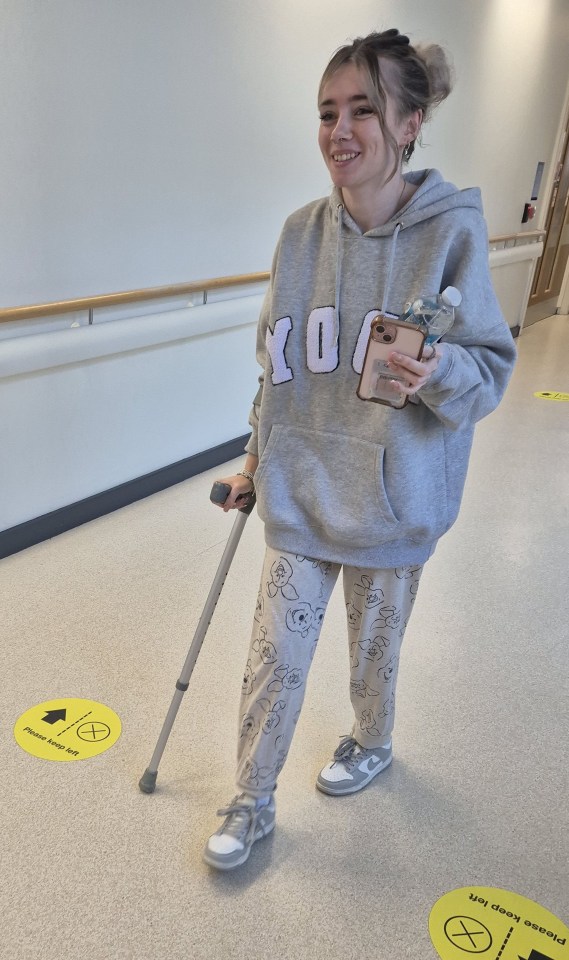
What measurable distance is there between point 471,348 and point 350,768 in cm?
106

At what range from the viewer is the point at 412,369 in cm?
120

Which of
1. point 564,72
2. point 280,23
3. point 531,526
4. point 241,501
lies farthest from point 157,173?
point 564,72

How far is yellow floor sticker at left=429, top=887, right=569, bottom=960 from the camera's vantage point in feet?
4.88

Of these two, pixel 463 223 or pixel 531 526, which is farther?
pixel 531 526

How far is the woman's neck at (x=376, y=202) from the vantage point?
1372mm

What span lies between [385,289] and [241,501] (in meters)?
0.55

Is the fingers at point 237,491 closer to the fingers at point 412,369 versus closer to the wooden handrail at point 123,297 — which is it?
the fingers at point 412,369

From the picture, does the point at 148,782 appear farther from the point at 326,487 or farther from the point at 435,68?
the point at 435,68

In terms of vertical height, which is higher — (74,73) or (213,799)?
(74,73)

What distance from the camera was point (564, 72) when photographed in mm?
7047

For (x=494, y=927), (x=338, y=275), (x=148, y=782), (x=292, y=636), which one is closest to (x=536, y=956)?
(x=494, y=927)

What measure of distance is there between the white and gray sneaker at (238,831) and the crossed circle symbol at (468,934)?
421 mm

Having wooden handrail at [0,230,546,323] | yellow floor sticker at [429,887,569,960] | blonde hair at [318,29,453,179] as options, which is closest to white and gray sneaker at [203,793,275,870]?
yellow floor sticker at [429,887,569,960]

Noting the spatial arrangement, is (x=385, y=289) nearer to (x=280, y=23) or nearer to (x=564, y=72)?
(x=280, y=23)
